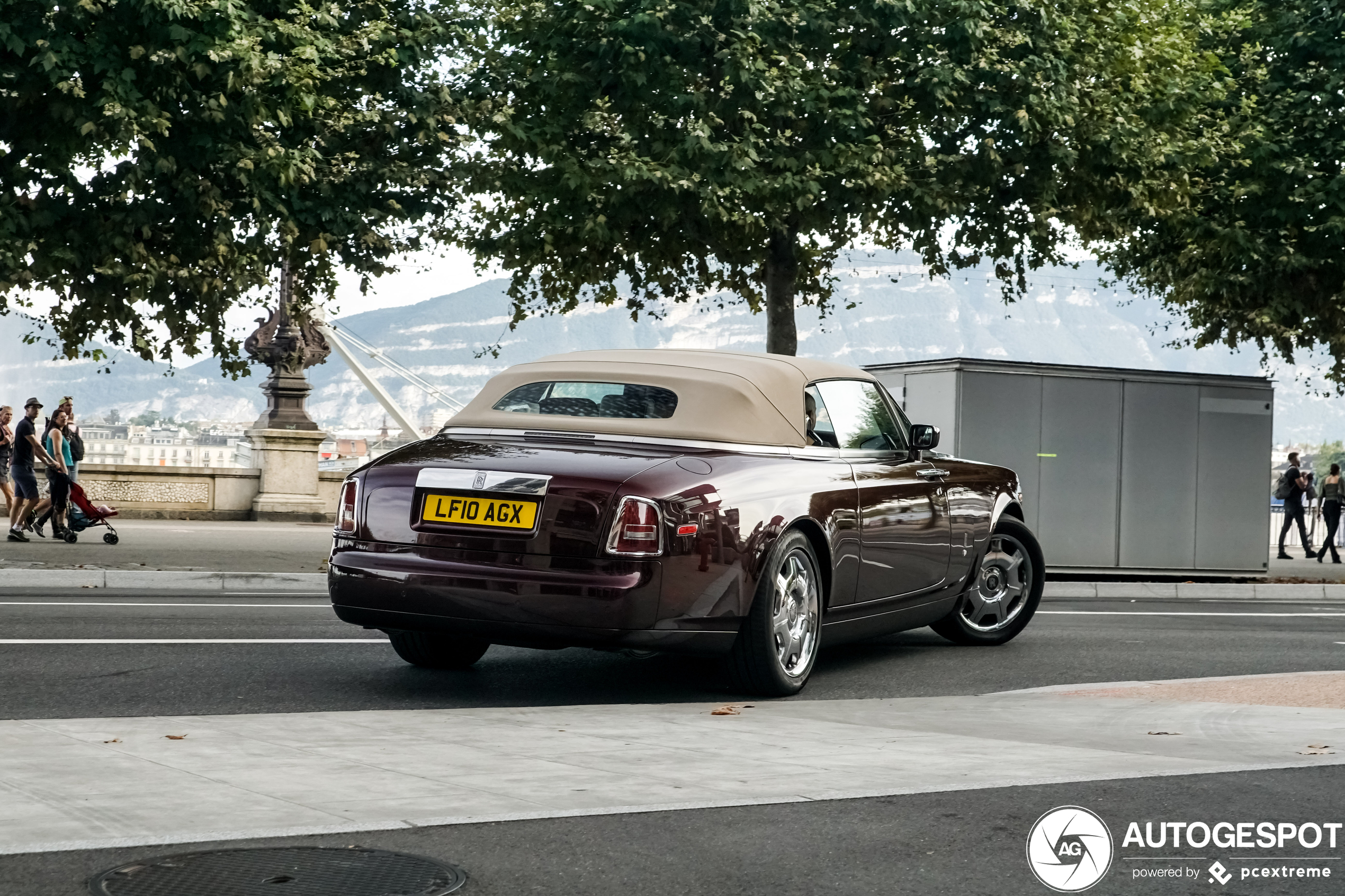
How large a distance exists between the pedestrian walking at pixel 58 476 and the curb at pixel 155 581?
5.28m

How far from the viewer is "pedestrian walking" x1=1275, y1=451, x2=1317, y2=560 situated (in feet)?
86.8

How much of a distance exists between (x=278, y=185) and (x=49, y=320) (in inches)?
165

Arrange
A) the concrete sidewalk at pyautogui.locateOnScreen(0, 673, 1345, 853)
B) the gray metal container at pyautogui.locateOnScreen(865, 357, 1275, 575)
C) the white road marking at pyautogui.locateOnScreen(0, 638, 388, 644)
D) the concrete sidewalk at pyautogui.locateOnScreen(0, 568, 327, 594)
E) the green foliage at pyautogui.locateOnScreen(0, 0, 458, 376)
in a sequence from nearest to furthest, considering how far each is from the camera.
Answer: the concrete sidewalk at pyautogui.locateOnScreen(0, 673, 1345, 853) < the white road marking at pyautogui.locateOnScreen(0, 638, 388, 644) < the concrete sidewalk at pyautogui.locateOnScreen(0, 568, 327, 594) < the green foliage at pyautogui.locateOnScreen(0, 0, 458, 376) < the gray metal container at pyautogui.locateOnScreen(865, 357, 1275, 575)

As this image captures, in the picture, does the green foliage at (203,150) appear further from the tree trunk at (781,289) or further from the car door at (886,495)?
the car door at (886,495)

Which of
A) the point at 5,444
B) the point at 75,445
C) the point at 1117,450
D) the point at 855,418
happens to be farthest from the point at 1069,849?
the point at 5,444

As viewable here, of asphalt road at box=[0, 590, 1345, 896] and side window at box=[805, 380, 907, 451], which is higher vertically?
side window at box=[805, 380, 907, 451]

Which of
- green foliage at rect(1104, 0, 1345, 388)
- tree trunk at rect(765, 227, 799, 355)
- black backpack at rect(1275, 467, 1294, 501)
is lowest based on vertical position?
black backpack at rect(1275, 467, 1294, 501)

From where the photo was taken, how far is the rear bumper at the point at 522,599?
6.84 metres

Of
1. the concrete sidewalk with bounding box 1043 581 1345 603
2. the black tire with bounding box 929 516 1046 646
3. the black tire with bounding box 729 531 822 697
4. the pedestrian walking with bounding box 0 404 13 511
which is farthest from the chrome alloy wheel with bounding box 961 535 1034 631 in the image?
the pedestrian walking with bounding box 0 404 13 511

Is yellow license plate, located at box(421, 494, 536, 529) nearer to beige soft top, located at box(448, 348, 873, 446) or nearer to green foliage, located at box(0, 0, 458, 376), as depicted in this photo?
beige soft top, located at box(448, 348, 873, 446)

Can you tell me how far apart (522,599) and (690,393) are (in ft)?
4.76

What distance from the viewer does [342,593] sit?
7297 millimetres

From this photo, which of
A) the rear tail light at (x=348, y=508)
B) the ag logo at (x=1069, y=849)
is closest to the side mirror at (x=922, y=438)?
the rear tail light at (x=348, y=508)

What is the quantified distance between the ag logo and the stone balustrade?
2520 centimetres
